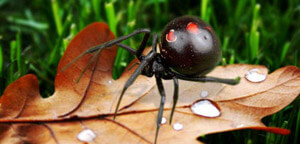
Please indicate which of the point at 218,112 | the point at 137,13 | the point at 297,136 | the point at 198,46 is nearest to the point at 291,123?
the point at 297,136

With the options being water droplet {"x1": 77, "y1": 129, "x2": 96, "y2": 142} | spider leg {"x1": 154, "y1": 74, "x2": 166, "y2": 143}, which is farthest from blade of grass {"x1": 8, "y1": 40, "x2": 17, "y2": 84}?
spider leg {"x1": 154, "y1": 74, "x2": 166, "y2": 143}

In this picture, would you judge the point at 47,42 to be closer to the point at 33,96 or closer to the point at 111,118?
the point at 33,96

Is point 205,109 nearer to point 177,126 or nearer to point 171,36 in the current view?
point 177,126

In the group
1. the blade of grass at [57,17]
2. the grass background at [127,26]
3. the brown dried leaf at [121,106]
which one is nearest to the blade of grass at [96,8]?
the grass background at [127,26]

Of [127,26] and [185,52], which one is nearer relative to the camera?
[185,52]

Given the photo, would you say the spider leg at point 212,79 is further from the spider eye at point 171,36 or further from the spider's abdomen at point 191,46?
the spider eye at point 171,36

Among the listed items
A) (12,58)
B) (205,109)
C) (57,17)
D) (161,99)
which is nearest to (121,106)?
(161,99)
